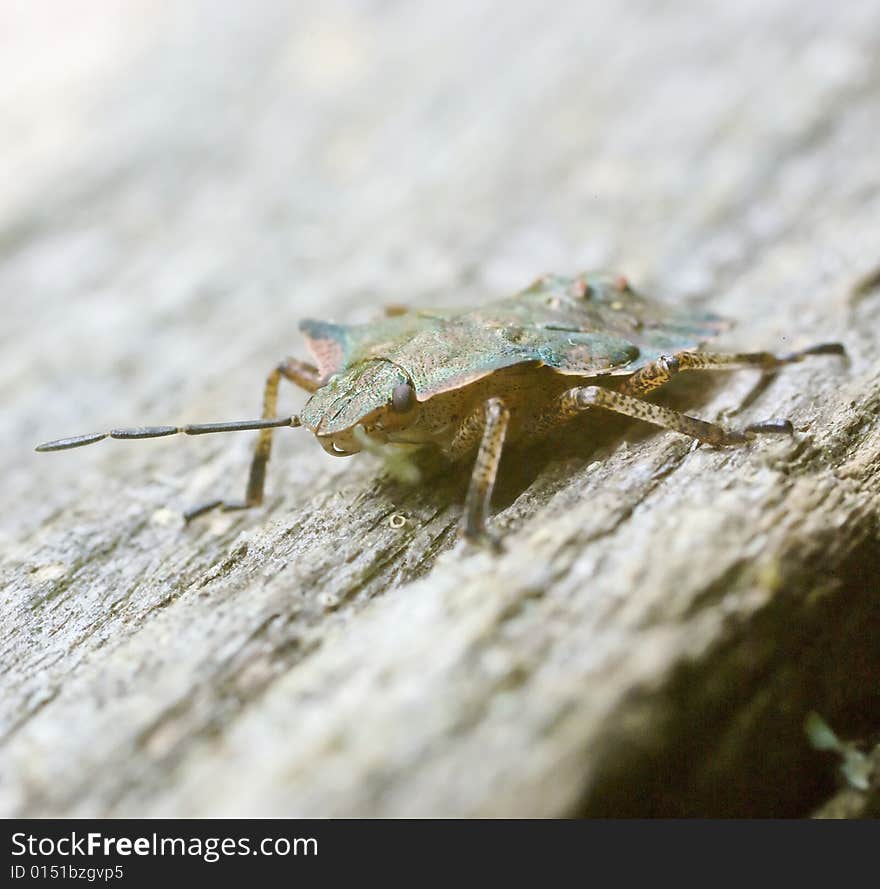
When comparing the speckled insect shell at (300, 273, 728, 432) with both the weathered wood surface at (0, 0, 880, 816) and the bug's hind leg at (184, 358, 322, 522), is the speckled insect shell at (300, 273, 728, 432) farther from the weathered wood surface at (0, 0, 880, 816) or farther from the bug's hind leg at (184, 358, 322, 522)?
the weathered wood surface at (0, 0, 880, 816)

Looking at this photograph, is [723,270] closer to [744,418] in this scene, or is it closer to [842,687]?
[744,418]

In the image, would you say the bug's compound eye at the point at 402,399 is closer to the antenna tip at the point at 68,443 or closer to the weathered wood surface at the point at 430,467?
the weathered wood surface at the point at 430,467

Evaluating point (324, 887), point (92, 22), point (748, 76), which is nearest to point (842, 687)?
point (324, 887)

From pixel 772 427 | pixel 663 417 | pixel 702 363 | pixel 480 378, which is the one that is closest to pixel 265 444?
pixel 480 378

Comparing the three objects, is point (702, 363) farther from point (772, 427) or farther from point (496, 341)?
point (496, 341)

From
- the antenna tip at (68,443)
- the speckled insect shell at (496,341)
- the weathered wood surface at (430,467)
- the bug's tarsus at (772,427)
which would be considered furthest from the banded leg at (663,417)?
the antenna tip at (68,443)
